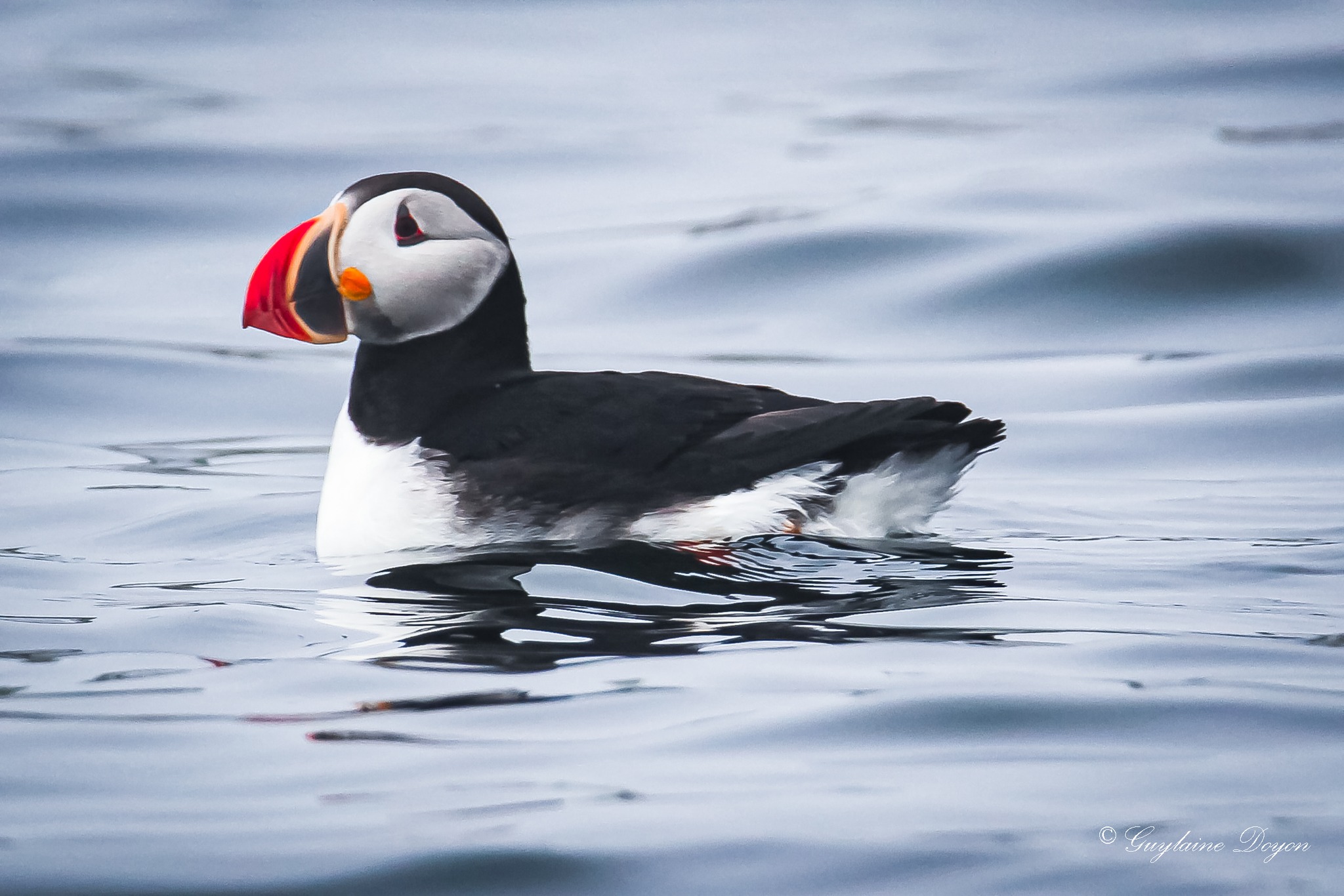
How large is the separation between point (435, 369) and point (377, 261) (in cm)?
33

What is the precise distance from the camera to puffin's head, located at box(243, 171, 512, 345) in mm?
5090

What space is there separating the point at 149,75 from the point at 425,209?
14223 mm

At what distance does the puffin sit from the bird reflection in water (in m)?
0.09

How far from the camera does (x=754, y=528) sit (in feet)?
16.3

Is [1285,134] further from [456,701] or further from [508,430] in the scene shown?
[456,701]

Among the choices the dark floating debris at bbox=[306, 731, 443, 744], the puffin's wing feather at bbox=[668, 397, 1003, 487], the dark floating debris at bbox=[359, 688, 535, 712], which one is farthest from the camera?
the puffin's wing feather at bbox=[668, 397, 1003, 487]

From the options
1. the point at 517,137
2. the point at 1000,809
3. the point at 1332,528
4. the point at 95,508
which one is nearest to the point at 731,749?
the point at 1000,809

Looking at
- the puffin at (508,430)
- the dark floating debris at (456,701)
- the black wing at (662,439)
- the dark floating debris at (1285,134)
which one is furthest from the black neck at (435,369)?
the dark floating debris at (1285,134)

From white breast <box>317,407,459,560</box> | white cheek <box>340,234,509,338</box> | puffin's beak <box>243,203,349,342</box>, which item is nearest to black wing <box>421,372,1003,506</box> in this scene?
white breast <box>317,407,459,560</box>

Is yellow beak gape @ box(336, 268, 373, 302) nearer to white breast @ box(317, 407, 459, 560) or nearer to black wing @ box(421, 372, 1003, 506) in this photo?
white breast @ box(317, 407, 459, 560)

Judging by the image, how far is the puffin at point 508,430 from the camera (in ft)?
16.0

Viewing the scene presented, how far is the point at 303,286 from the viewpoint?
5.10 meters

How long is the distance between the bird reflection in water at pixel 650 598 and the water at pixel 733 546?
0.06 ft

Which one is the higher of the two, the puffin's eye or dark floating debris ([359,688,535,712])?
the puffin's eye
